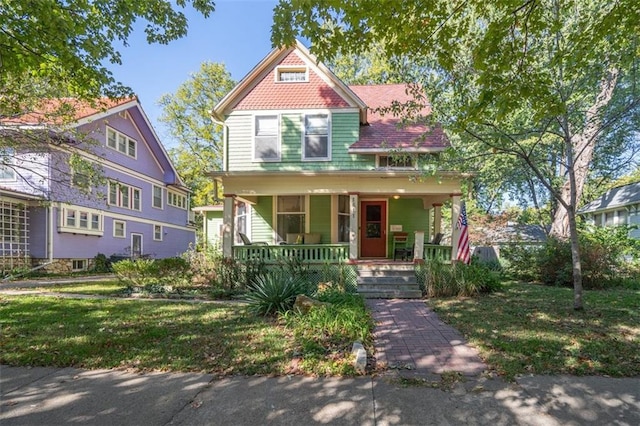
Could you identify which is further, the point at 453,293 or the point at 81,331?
the point at 453,293

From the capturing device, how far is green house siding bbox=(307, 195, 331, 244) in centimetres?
1309

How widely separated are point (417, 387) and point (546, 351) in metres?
2.21

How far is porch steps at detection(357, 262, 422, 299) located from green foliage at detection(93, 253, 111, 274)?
14.3 m

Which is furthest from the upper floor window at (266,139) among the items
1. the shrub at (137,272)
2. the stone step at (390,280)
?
the stone step at (390,280)

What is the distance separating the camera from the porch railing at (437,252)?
34.9ft

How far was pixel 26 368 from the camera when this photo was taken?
14.1 feet

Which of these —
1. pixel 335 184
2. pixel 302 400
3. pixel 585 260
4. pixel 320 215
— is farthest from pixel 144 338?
pixel 585 260

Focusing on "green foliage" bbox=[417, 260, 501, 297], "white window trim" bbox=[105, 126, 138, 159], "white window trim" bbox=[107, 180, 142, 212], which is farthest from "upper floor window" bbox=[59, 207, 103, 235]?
"green foliage" bbox=[417, 260, 501, 297]

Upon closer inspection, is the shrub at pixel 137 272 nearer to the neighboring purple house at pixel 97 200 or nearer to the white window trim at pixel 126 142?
the neighboring purple house at pixel 97 200

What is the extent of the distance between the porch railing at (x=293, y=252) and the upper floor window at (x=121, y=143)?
41.4ft

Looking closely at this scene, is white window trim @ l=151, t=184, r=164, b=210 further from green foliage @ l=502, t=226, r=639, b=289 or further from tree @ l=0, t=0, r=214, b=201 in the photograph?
green foliage @ l=502, t=226, r=639, b=289

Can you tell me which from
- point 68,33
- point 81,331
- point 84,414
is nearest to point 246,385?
point 84,414

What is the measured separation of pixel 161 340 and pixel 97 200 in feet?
33.4

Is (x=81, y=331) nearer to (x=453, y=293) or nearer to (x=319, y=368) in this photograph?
(x=319, y=368)
